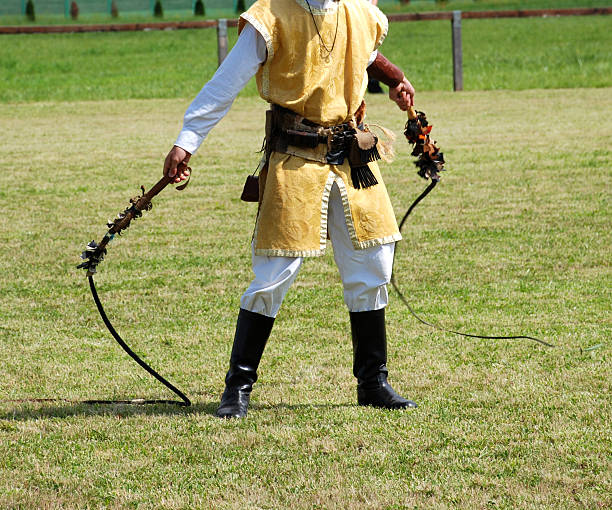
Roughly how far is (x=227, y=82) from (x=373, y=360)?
1.25m

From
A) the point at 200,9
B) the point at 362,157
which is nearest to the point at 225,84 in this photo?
the point at 362,157

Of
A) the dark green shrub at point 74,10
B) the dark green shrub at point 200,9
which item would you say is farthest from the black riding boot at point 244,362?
the dark green shrub at point 74,10

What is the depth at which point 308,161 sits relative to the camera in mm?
3920

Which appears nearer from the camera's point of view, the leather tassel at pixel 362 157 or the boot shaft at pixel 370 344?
the leather tassel at pixel 362 157

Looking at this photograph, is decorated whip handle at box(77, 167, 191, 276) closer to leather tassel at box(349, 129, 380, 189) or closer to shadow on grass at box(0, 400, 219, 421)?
shadow on grass at box(0, 400, 219, 421)

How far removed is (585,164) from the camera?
9930 mm

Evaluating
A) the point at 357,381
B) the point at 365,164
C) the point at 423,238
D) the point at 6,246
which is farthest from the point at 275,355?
the point at 6,246

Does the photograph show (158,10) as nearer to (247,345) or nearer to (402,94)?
(402,94)

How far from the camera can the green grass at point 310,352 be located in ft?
11.1

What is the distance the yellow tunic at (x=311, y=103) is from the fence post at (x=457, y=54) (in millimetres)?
13065

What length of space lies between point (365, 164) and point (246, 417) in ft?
3.59

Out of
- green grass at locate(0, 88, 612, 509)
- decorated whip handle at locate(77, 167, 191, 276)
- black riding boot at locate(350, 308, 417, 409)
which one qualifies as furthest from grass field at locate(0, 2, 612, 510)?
decorated whip handle at locate(77, 167, 191, 276)

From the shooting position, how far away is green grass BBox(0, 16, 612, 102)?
1805 cm

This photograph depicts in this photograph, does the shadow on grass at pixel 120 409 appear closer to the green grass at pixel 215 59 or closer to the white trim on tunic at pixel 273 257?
the white trim on tunic at pixel 273 257
